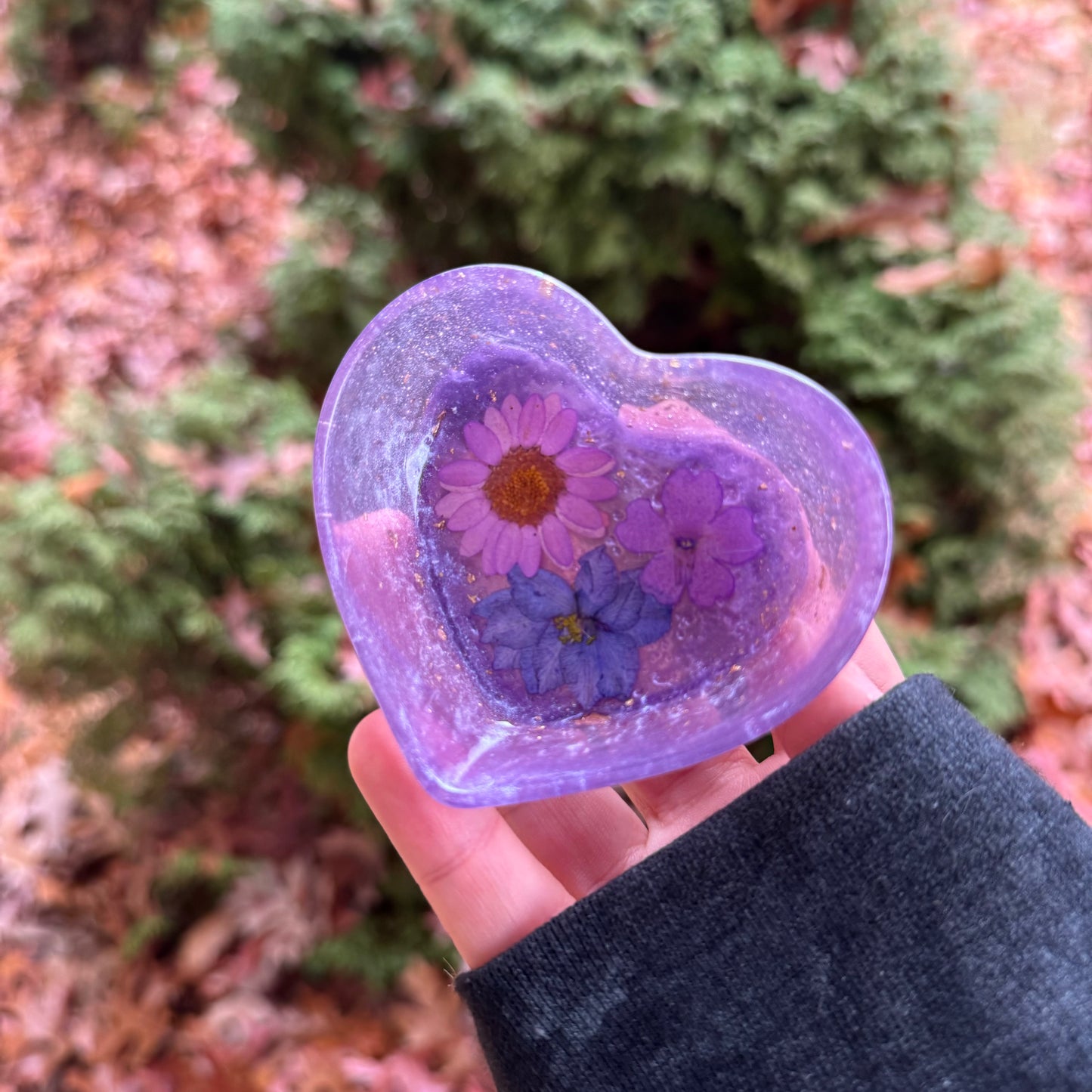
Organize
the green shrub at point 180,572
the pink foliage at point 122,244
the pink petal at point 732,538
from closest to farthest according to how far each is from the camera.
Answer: the pink petal at point 732,538 → the green shrub at point 180,572 → the pink foliage at point 122,244

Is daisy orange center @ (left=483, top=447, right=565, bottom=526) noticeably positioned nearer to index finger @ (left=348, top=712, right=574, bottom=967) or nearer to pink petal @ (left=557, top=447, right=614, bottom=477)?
pink petal @ (left=557, top=447, right=614, bottom=477)

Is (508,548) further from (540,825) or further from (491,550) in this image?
Result: (540,825)

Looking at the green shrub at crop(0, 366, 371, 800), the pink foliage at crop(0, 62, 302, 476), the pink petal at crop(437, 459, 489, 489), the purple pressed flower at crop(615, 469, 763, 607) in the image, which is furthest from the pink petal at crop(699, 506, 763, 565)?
the pink foliage at crop(0, 62, 302, 476)

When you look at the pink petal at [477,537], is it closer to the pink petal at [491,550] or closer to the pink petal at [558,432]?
the pink petal at [491,550]

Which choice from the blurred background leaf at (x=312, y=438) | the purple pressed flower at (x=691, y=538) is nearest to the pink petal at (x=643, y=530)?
the purple pressed flower at (x=691, y=538)

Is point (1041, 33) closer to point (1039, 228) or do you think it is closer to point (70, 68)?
point (1039, 228)

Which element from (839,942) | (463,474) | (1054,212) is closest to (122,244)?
(463,474)
